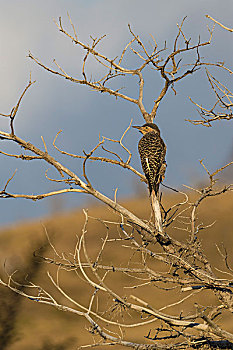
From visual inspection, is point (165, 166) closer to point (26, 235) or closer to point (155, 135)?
point (155, 135)

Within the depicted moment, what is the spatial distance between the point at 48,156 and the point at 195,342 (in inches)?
139

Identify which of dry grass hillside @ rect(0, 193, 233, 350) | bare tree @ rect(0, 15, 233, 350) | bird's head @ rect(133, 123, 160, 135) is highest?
dry grass hillside @ rect(0, 193, 233, 350)

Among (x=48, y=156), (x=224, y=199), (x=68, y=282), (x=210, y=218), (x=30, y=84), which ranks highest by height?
(x=224, y=199)

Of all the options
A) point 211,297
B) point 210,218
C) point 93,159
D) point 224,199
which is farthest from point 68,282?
point 93,159

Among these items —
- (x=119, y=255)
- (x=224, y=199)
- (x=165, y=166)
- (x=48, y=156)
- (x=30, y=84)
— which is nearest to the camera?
(x=30, y=84)

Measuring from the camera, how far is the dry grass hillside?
17391 mm

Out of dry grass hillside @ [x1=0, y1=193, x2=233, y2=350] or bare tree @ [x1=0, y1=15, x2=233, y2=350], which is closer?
bare tree @ [x1=0, y1=15, x2=233, y2=350]

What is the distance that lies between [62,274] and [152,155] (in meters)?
15.7

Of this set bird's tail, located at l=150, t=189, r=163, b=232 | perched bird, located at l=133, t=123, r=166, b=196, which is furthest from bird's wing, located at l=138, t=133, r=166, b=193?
bird's tail, located at l=150, t=189, r=163, b=232

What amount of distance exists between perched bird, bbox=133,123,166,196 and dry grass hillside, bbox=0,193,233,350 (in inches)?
224

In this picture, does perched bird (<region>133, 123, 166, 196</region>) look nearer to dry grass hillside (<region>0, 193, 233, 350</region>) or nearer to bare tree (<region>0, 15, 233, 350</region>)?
bare tree (<region>0, 15, 233, 350</region>)

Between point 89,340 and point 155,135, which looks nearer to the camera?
point 155,135

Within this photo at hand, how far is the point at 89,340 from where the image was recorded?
671 inches

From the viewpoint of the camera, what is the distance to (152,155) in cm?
765
